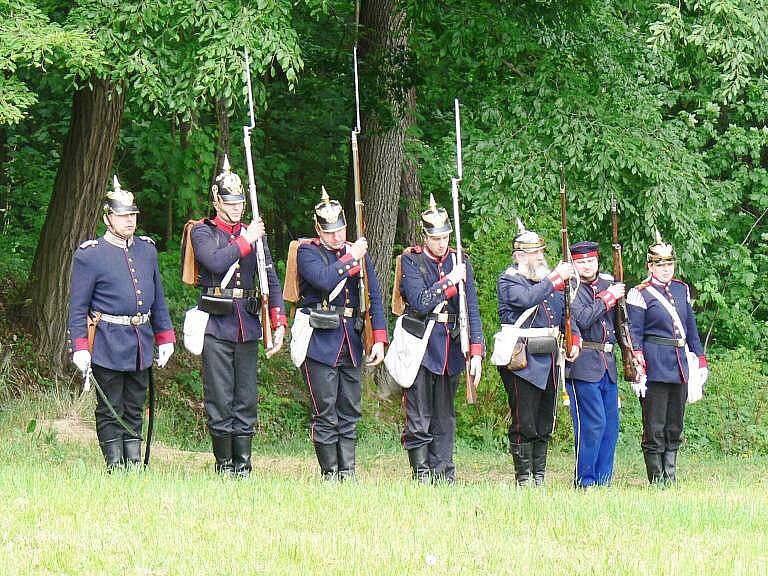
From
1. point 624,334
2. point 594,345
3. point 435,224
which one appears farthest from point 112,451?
point 624,334

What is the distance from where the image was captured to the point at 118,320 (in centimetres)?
855

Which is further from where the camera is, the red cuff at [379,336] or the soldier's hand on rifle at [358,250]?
the red cuff at [379,336]

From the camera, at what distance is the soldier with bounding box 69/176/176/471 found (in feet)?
27.8

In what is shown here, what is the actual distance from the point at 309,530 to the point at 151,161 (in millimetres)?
12710

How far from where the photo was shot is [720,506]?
7621 mm

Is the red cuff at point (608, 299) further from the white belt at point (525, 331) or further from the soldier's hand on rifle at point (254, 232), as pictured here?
the soldier's hand on rifle at point (254, 232)

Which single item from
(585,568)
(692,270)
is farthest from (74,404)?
(692,270)

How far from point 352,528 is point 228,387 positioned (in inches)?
97.9

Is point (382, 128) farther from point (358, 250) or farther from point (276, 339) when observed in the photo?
point (276, 339)

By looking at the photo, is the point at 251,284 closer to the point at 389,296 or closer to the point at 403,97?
the point at 403,97

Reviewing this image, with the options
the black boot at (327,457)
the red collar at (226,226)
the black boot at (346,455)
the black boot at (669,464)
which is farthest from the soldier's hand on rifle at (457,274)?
the black boot at (669,464)

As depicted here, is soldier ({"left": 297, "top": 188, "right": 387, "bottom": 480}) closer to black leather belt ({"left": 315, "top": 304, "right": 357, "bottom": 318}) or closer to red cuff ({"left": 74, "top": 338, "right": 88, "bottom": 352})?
black leather belt ({"left": 315, "top": 304, "right": 357, "bottom": 318})

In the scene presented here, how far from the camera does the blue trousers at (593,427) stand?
31.9 ft

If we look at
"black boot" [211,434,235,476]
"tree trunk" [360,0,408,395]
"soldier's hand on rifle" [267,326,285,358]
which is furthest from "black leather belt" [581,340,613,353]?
"tree trunk" [360,0,408,395]
